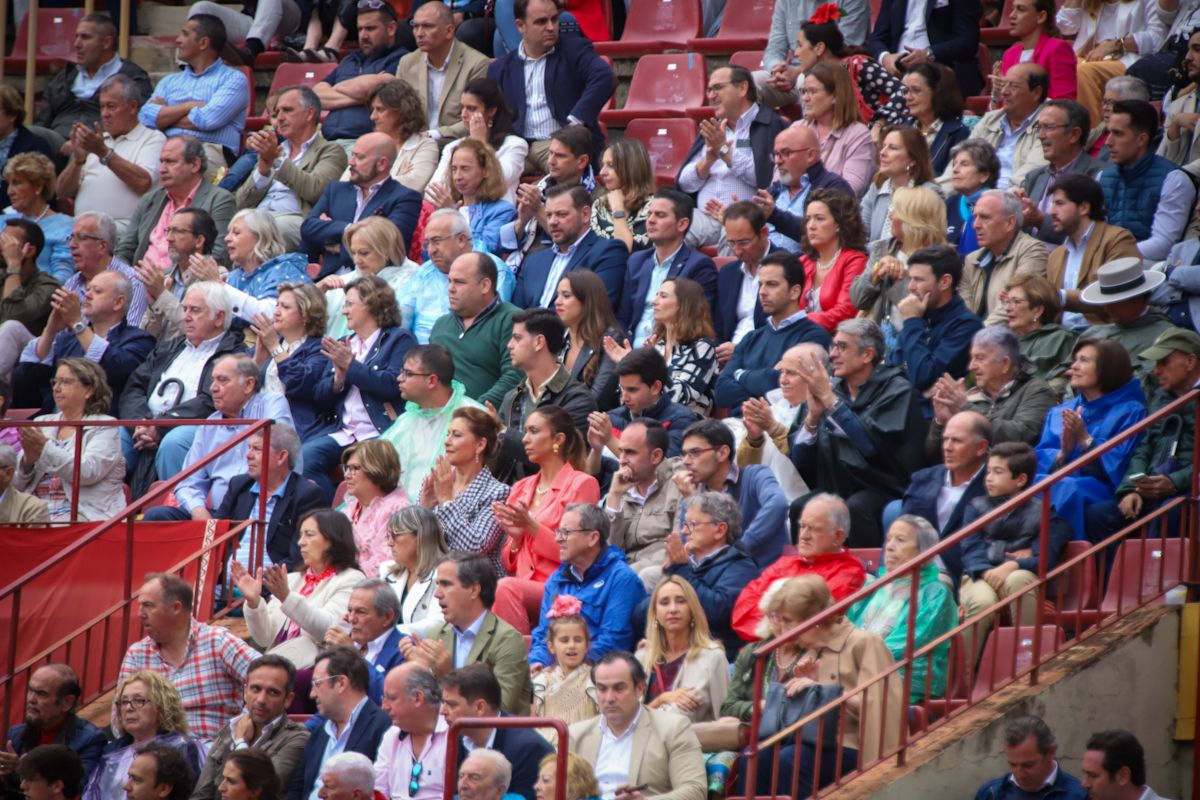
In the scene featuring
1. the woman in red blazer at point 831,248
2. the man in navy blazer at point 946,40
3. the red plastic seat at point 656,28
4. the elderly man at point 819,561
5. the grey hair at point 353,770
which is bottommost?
the grey hair at point 353,770

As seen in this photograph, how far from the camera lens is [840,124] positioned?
1177 cm

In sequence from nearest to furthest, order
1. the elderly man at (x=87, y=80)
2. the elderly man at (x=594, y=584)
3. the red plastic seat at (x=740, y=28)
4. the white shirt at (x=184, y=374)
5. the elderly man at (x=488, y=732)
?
the elderly man at (x=488, y=732) < the elderly man at (x=594, y=584) < the white shirt at (x=184, y=374) < the red plastic seat at (x=740, y=28) < the elderly man at (x=87, y=80)

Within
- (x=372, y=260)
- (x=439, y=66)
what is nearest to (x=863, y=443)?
(x=372, y=260)

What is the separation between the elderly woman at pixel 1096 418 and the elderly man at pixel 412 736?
2753 millimetres

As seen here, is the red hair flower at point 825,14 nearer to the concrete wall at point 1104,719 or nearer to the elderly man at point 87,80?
the elderly man at point 87,80

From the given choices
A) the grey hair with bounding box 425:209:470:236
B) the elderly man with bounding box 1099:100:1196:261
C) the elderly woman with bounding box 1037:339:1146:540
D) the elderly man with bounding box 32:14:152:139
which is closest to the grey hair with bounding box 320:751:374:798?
the elderly woman with bounding box 1037:339:1146:540

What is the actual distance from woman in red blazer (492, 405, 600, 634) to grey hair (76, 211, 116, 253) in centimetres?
410

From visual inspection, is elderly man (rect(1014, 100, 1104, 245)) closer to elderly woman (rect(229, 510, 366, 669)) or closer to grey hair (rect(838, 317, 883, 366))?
grey hair (rect(838, 317, 883, 366))

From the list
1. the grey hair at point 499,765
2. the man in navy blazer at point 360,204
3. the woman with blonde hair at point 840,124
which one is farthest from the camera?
the man in navy blazer at point 360,204

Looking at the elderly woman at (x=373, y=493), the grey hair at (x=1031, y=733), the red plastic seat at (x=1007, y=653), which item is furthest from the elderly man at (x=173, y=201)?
the grey hair at (x=1031, y=733)

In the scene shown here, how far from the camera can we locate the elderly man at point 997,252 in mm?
10234

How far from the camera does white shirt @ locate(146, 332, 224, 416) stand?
11.2 m

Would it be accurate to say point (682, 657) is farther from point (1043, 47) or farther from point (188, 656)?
point (1043, 47)

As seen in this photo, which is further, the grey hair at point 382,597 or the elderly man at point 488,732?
the grey hair at point 382,597
